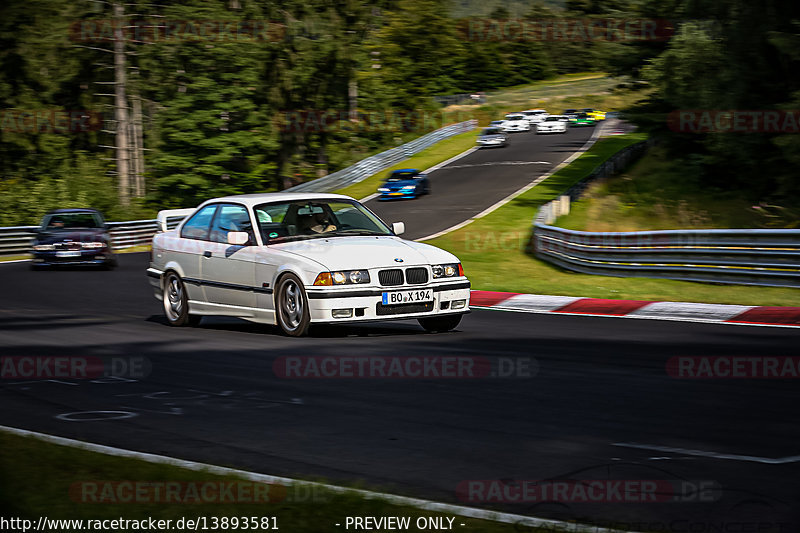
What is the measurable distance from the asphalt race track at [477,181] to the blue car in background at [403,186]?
13.7 inches

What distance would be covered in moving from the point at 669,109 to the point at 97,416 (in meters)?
37.9

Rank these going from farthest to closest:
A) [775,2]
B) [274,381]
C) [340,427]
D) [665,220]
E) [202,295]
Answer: [665,220] < [775,2] < [202,295] < [274,381] < [340,427]

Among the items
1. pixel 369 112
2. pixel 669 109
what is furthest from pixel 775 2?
pixel 369 112

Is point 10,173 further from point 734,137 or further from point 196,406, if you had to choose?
point 196,406

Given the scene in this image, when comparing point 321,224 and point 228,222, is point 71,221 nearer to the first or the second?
point 228,222

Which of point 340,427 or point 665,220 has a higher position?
point 340,427

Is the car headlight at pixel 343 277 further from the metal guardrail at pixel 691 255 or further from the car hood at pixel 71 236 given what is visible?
the car hood at pixel 71 236

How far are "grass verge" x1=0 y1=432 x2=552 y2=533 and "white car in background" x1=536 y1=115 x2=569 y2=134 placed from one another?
70.8 m

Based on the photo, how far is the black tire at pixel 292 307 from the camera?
11438 millimetres

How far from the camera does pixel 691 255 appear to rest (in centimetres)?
1827

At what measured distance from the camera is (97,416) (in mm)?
7289

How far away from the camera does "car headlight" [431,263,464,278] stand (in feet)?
38.6

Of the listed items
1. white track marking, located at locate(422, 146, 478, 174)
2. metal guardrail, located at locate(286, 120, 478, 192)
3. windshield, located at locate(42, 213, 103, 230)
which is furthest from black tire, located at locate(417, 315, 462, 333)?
white track marking, located at locate(422, 146, 478, 174)

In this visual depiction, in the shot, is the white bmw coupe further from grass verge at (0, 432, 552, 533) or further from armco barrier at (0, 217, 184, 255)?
armco barrier at (0, 217, 184, 255)
